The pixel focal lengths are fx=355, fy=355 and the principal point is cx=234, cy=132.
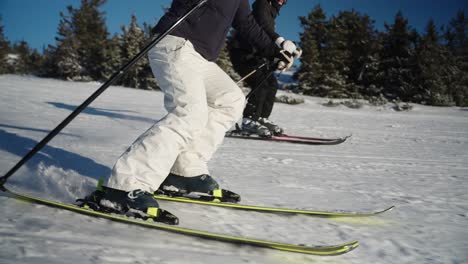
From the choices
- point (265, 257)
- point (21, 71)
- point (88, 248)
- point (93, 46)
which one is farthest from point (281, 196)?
point (21, 71)

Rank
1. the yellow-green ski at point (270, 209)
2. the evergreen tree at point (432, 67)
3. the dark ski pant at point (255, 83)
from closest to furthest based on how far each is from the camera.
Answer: the yellow-green ski at point (270, 209)
the dark ski pant at point (255, 83)
the evergreen tree at point (432, 67)

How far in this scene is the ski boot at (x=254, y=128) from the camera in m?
5.69

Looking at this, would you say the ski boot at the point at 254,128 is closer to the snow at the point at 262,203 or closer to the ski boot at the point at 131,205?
the snow at the point at 262,203

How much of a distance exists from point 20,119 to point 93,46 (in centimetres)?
2606

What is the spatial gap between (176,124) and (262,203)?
856mm

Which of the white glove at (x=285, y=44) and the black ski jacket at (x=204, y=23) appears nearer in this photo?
the black ski jacket at (x=204, y=23)

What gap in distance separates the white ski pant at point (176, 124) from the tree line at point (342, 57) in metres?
24.3

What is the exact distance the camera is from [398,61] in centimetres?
2844

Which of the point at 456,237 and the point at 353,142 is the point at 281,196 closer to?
the point at 456,237

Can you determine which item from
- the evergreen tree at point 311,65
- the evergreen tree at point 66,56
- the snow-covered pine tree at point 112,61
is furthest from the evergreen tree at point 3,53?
the evergreen tree at point 311,65

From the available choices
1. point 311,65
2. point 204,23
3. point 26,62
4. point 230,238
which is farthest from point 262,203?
point 26,62

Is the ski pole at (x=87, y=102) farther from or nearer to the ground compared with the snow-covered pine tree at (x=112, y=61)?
nearer to the ground

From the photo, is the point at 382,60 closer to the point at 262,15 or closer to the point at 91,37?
the point at 91,37

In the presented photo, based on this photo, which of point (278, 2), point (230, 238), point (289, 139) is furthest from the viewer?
point (289, 139)
